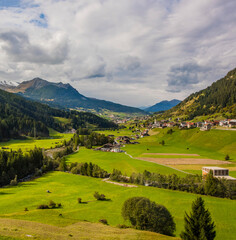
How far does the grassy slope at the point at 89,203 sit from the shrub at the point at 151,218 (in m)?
6.27

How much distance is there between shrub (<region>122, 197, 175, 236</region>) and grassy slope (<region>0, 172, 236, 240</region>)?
6.27 metres

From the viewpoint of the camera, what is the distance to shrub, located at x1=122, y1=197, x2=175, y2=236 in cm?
4038

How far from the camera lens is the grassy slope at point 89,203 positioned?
1903 inches

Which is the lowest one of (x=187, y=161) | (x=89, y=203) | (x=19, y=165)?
(x=89, y=203)

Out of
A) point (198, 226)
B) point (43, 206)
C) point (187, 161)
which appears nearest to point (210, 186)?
point (198, 226)

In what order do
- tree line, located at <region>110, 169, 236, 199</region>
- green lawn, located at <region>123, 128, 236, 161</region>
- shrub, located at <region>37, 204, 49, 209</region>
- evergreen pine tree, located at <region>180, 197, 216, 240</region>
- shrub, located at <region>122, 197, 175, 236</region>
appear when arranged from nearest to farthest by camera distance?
evergreen pine tree, located at <region>180, 197, 216, 240</region> < shrub, located at <region>122, 197, 175, 236</region> < shrub, located at <region>37, 204, 49, 209</region> < tree line, located at <region>110, 169, 236, 199</region> < green lawn, located at <region>123, 128, 236, 161</region>

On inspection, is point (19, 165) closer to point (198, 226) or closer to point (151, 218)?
point (151, 218)

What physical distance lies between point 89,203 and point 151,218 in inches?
1182

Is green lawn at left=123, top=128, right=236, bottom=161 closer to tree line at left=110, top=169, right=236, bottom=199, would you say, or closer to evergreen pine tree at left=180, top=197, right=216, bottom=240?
tree line at left=110, top=169, right=236, bottom=199

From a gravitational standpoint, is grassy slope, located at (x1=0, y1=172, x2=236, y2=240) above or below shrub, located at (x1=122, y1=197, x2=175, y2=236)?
below

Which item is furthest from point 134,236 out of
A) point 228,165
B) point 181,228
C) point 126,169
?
point 228,165

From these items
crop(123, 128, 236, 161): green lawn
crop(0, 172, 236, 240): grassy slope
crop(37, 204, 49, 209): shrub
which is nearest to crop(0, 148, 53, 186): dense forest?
crop(0, 172, 236, 240): grassy slope

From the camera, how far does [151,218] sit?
40344 mm

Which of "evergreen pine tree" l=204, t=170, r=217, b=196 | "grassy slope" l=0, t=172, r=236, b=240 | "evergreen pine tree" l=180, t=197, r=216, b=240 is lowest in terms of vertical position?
"grassy slope" l=0, t=172, r=236, b=240
